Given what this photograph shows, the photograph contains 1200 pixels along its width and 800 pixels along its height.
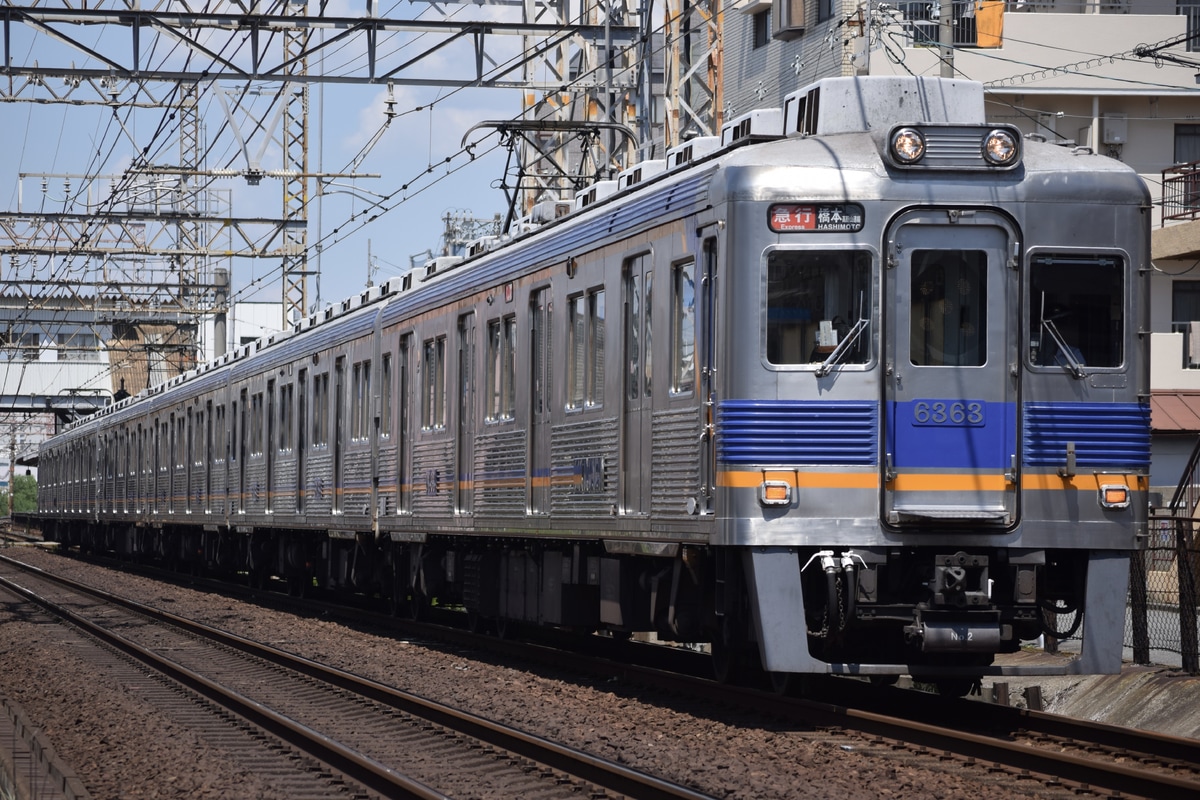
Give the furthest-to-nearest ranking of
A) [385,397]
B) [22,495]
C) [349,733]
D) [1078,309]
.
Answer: [22,495] → [385,397] → [349,733] → [1078,309]

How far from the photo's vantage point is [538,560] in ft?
47.9

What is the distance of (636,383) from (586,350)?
3.62 feet

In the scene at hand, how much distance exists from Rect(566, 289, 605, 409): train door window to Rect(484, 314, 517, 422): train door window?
1.41 metres

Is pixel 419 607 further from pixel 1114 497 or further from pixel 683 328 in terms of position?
pixel 1114 497

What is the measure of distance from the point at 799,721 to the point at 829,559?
1013 mm

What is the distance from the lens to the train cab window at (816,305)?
10156 millimetres

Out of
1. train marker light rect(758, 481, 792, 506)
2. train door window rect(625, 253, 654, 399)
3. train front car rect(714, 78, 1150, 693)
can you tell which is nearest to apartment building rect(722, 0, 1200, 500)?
train door window rect(625, 253, 654, 399)

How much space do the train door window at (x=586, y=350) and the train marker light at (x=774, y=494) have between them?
2.86m

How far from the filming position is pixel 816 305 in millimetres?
10250

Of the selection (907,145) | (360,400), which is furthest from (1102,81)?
(907,145)

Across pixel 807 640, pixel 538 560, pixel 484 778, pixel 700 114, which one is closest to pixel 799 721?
pixel 807 640

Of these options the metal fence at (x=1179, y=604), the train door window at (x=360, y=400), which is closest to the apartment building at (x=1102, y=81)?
the train door window at (x=360, y=400)

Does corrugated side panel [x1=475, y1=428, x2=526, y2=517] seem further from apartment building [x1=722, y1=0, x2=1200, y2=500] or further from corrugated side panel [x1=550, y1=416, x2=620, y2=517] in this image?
apartment building [x1=722, y1=0, x2=1200, y2=500]

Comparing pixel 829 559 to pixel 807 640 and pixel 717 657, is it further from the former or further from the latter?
pixel 717 657
